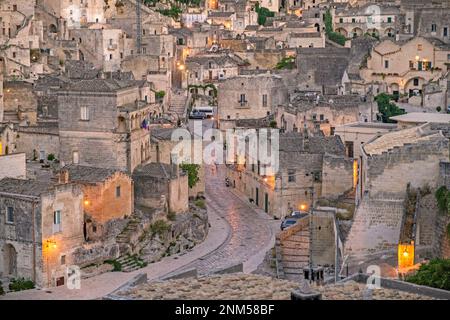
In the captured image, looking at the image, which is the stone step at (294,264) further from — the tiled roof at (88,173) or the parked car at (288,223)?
the tiled roof at (88,173)

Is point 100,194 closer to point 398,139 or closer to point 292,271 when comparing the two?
point 292,271

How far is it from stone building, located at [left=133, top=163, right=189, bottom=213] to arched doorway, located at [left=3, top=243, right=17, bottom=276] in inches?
243

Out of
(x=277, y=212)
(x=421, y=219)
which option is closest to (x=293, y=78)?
(x=277, y=212)

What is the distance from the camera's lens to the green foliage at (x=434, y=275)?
2572 centimetres

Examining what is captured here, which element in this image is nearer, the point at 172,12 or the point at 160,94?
the point at 160,94

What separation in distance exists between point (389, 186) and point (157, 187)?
33.0 feet

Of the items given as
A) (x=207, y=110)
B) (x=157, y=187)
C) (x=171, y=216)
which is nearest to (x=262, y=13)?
A: (x=207, y=110)

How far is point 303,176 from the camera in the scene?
44406 mm

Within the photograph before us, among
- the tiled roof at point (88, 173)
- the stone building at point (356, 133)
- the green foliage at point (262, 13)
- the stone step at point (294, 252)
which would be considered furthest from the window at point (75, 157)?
the green foliage at point (262, 13)

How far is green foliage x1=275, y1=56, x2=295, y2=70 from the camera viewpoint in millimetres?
64812

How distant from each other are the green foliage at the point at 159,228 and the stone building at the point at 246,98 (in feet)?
55.0

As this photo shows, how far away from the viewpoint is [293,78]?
63.6 metres
